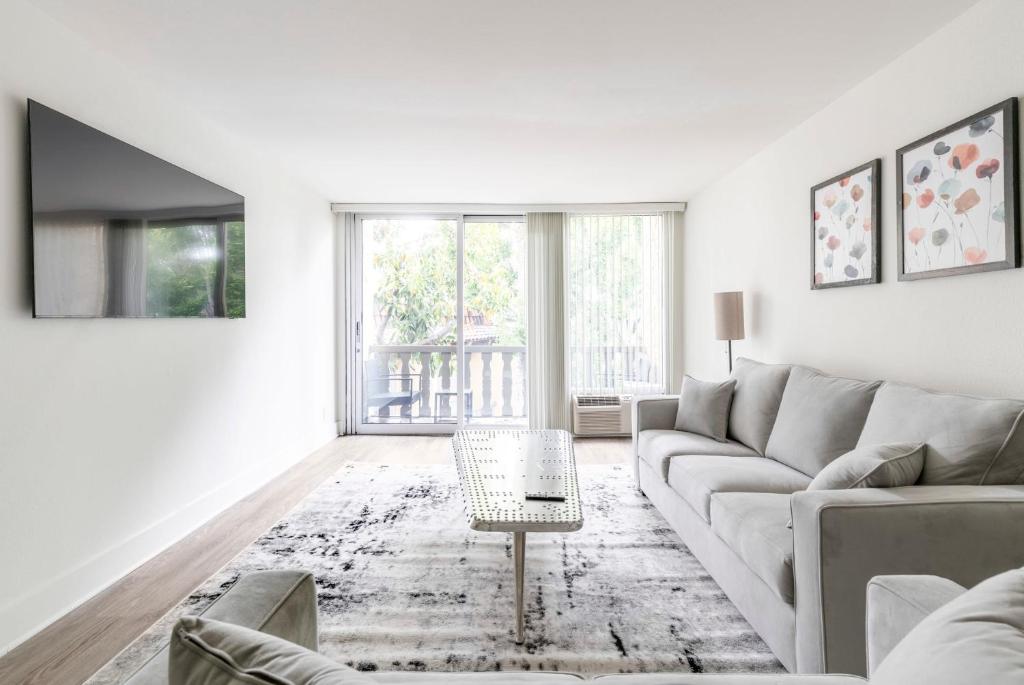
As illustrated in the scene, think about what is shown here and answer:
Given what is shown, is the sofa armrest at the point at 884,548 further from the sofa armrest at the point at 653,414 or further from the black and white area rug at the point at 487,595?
the sofa armrest at the point at 653,414

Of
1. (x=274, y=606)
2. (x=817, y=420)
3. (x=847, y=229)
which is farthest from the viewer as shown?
(x=847, y=229)

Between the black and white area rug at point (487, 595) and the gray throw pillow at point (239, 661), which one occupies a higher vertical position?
the gray throw pillow at point (239, 661)

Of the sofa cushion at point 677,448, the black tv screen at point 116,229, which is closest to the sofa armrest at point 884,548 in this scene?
the sofa cushion at point 677,448

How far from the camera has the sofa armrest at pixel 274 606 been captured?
96 cm

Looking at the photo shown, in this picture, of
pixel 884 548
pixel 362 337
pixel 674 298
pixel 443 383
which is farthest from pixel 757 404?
pixel 362 337

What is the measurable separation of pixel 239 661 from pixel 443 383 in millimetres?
5472

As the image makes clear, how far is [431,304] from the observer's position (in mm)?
6027

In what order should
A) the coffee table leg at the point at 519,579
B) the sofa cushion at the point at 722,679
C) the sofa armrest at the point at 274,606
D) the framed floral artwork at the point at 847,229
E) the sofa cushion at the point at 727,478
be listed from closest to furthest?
1. the sofa cushion at the point at 722,679
2. the sofa armrest at the point at 274,606
3. the coffee table leg at the point at 519,579
4. the sofa cushion at the point at 727,478
5. the framed floral artwork at the point at 847,229

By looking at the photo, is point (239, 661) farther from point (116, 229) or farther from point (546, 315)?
point (546, 315)

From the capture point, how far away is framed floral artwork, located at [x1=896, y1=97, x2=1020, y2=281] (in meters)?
2.09

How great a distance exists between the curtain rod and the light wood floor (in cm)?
263

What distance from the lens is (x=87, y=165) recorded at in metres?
2.37

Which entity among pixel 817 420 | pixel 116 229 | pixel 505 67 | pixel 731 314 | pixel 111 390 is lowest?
pixel 817 420

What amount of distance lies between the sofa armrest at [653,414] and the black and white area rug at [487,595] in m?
0.53
